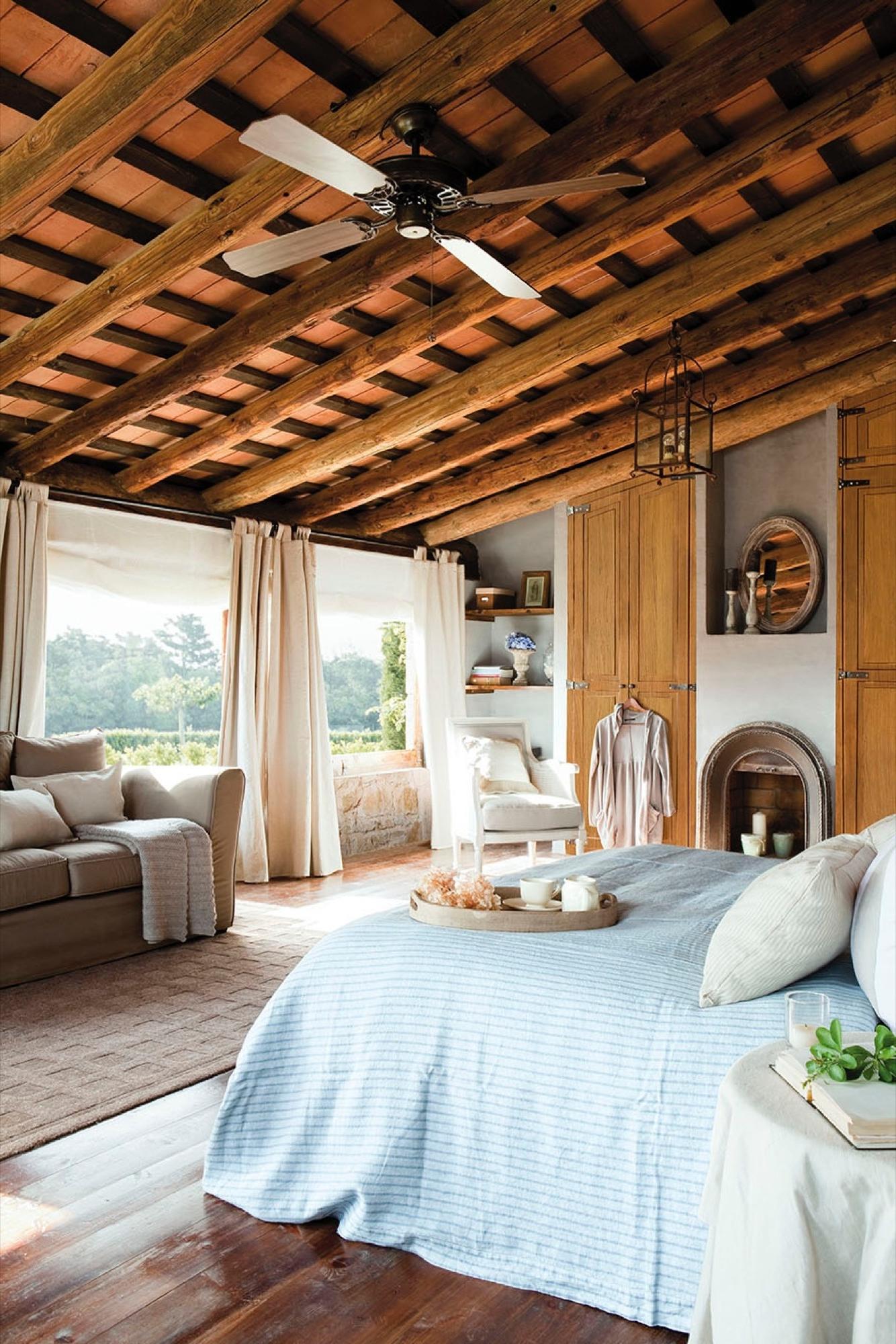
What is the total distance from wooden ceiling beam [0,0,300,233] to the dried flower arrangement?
81.7 inches

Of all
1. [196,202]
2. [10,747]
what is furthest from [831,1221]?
[10,747]

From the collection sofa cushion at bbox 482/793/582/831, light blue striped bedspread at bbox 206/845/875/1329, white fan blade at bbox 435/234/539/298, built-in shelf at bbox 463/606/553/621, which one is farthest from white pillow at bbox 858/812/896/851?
built-in shelf at bbox 463/606/553/621

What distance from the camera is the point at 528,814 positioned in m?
5.86

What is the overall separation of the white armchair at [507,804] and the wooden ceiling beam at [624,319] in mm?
1878

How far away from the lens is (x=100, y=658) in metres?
5.91

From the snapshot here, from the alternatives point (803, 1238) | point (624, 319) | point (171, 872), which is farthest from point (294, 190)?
point (803, 1238)

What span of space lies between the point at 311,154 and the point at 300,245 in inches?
17.5

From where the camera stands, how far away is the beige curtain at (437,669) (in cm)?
750

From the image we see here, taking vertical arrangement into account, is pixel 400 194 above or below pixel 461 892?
above

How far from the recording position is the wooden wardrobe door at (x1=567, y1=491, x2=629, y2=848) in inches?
273

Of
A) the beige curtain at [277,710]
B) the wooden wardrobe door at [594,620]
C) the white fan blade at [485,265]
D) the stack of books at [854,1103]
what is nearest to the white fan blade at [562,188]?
the white fan blade at [485,265]

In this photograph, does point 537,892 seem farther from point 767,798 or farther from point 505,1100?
point 767,798

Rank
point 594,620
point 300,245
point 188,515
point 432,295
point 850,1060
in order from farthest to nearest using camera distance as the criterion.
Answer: point 594,620 → point 188,515 → point 432,295 → point 300,245 → point 850,1060

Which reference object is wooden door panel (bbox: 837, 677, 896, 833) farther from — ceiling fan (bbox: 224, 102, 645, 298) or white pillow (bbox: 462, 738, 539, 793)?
ceiling fan (bbox: 224, 102, 645, 298)
